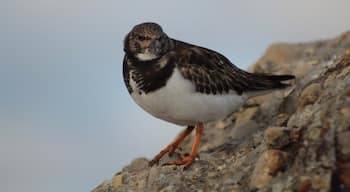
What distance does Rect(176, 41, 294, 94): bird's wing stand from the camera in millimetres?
11125

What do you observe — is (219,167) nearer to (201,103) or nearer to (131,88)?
(201,103)

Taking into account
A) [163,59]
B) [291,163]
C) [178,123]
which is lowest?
[291,163]

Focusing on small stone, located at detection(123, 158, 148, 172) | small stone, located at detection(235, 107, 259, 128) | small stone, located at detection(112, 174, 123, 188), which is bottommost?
small stone, located at detection(112, 174, 123, 188)

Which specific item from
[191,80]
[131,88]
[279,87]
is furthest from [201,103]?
[279,87]

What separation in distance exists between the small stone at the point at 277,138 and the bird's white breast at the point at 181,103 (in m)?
1.88

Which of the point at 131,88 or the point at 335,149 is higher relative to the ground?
the point at 131,88

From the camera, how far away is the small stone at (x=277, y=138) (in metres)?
9.14

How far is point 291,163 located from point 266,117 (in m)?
4.28

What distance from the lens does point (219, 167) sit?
35.3 ft

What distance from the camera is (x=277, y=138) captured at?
30.1ft

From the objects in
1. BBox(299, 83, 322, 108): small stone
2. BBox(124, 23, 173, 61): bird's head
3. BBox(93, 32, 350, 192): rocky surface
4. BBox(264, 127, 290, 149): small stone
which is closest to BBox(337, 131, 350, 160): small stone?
BBox(93, 32, 350, 192): rocky surface

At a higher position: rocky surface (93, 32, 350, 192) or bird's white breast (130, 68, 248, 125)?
bird's white breast (130, 68, 248, 125)

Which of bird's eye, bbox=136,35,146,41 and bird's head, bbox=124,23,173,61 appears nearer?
bird's head, bbox=124,23,173,61

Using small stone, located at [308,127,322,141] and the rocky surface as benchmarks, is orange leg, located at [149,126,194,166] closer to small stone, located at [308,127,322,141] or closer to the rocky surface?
the rocky surface
